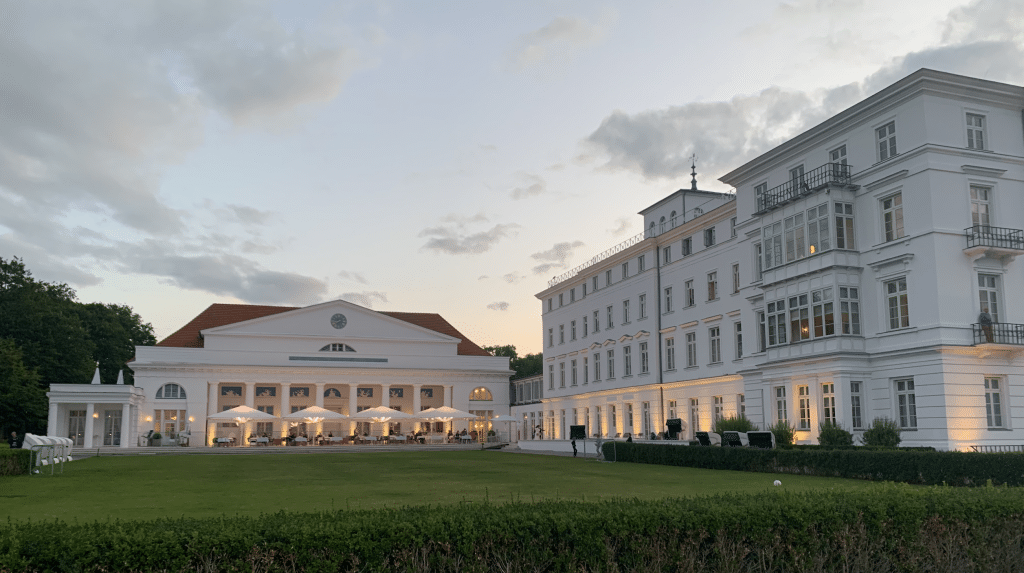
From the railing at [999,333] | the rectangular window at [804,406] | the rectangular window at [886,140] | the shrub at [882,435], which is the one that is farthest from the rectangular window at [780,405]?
the rectangular window at [886,140]

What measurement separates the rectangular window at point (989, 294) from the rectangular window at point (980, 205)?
183cm

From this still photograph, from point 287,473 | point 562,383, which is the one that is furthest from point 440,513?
point 562,383

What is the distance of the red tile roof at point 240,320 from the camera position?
67188mm

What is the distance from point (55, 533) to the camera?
21.8ft

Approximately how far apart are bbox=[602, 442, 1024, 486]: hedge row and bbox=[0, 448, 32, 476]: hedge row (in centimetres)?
2190

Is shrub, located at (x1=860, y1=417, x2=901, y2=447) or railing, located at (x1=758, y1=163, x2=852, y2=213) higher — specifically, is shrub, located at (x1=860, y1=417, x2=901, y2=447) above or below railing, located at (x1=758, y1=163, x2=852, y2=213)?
below

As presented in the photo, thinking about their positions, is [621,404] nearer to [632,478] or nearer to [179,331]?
[632,478]

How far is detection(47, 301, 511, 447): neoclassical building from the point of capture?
62031 millimetres

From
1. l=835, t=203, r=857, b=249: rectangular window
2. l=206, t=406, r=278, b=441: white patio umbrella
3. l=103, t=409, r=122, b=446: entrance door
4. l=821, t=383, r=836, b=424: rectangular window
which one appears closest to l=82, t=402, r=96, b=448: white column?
l=103, t=409, r=122, b=446: entrance door

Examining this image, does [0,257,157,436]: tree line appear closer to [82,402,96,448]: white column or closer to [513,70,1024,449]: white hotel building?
[82,402,96,448]: white column

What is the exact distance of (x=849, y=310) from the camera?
29.4 metres

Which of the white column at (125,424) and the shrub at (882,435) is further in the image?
the white column at (125,424)

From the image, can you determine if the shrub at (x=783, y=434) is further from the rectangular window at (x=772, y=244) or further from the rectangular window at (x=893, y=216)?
the rectangular window at (x=893, y=216)

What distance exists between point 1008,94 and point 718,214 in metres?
14.6
